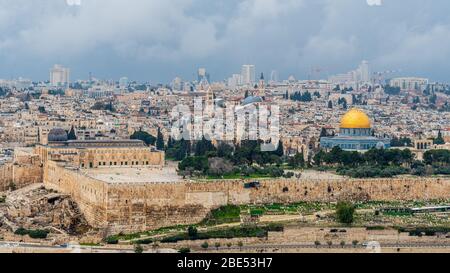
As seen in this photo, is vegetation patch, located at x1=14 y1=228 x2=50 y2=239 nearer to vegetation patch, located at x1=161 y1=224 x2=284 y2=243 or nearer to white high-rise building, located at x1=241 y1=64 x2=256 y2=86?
vegetation patch, located at x1=161 y1=224 x2=284 y2=243

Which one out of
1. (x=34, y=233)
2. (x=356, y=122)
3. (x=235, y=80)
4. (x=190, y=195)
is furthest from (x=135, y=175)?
(x=235, y=80)

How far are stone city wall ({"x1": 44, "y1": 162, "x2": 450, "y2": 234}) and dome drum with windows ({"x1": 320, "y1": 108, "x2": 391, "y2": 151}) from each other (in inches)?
532

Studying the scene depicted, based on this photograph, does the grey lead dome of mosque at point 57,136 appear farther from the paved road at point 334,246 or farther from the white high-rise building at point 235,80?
the white high-rise building at point 235,80

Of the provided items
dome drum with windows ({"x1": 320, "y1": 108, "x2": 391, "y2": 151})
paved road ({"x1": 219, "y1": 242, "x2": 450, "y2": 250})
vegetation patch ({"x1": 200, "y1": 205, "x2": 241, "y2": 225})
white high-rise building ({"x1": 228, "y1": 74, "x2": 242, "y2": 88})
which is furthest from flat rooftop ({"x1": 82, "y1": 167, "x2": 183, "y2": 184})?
white high-rise building ({"x1": 228, "y1": 74, "x2": 242, "y2": 88})

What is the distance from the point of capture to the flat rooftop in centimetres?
2673

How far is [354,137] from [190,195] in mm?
18865

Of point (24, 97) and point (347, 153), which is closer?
point (347, 153)

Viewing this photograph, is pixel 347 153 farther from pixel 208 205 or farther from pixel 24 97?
pixel 24 97

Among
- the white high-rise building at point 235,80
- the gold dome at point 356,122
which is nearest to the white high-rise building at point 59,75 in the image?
the white high-rise building at point 235,80

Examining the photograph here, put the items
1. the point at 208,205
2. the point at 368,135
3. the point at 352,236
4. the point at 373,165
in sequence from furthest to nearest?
the point at 368,135 → the point at 373,165 → the point at 208,205 → the point at 352,236

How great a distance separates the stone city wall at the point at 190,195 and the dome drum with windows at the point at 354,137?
44.3 ft
